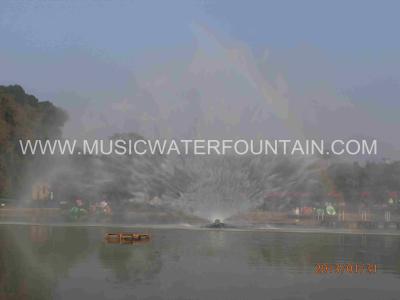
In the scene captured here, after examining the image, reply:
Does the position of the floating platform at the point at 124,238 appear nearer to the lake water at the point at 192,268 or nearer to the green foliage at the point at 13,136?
the lake water at the point at 192,268

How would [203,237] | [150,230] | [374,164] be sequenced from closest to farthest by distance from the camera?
[203,237] → [150,230] → [374,164]

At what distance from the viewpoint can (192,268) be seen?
72.9 ft

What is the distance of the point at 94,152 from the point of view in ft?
234

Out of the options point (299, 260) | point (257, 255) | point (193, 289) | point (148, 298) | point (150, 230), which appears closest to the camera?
point (148, 298)

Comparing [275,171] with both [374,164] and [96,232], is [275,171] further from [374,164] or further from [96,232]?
[374,164]

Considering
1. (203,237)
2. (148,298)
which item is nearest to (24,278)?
(148,298)

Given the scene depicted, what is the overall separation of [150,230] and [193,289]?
22.7 metres
